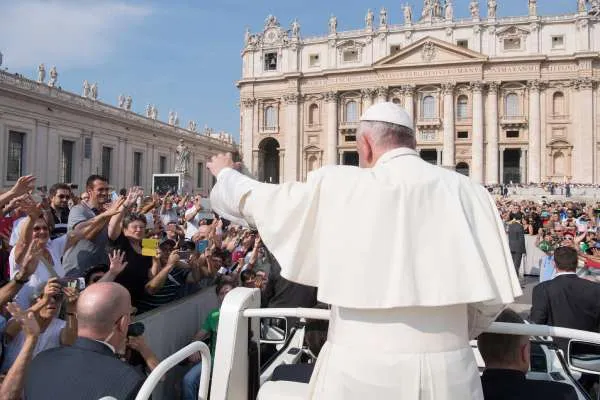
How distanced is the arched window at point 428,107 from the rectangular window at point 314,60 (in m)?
10.8

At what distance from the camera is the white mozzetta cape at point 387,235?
5.77 feet

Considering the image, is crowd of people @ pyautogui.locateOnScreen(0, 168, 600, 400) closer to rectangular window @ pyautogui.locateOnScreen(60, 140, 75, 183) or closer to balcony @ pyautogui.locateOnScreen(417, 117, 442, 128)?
rectangular window @ pyautogui.locateOnScreen(60, 140, 75, 183)

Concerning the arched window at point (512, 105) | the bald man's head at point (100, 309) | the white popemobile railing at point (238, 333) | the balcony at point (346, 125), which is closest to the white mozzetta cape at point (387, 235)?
the white popemobile railing at point (238, 333)

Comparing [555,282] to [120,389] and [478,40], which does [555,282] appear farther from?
[478,40]

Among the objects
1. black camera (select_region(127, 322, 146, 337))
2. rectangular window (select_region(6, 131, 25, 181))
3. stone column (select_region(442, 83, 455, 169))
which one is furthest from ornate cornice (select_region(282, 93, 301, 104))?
black camera (select_region(127, 322, 146, 337))

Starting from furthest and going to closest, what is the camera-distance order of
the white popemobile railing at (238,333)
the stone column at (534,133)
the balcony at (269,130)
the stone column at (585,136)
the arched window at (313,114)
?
the balcony at (269,130), the arched window at (313,114), the stone column at (534,133), the stone column at (585,136), the white popemobile railing at (238,333)

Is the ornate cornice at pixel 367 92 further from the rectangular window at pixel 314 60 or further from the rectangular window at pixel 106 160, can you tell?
the rectangular window at pixel 106 160

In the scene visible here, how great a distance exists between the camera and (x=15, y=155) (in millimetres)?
27312

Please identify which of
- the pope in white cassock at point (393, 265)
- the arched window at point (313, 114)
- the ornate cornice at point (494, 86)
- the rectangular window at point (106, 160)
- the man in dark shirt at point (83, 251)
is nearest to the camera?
the pope in white cassock at point (393, 265)

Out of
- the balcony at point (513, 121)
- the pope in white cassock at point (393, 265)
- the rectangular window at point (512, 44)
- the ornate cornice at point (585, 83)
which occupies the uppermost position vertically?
the rectangular window at point (512, 44)

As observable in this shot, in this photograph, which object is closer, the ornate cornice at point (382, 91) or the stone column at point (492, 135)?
the stone column at point (492, 135)

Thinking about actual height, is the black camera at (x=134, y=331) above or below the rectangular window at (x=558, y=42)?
below

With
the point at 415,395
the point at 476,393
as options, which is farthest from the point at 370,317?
the point at 476,393

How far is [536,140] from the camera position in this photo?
39.5 metres
